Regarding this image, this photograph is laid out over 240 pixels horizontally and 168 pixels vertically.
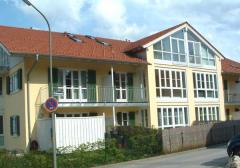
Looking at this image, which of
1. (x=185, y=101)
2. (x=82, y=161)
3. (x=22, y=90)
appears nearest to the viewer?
(x=82, y=161)

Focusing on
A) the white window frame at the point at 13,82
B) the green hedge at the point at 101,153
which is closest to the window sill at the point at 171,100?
the green hedge at the point at 101,153

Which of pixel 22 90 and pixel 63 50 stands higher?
pixel 63 50

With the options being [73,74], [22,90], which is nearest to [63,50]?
[73,74]

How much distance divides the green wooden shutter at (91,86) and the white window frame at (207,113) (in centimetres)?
1017

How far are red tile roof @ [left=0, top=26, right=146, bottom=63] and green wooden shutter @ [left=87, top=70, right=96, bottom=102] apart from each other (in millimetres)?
1422

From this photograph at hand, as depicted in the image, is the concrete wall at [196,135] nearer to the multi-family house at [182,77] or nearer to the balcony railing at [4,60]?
the multi-family house at [182,77]

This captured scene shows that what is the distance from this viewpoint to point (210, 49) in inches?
1479

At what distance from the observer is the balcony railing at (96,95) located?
2739cm

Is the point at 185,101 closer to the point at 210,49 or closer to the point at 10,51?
the point at 210,49

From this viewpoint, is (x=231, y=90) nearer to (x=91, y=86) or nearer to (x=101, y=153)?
(x=91, y=86)

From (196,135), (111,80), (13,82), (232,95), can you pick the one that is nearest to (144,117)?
(111,80)

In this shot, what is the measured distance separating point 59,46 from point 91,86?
3528 millimetres

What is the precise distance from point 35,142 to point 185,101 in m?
13.4

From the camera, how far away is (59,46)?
96.5 ft
